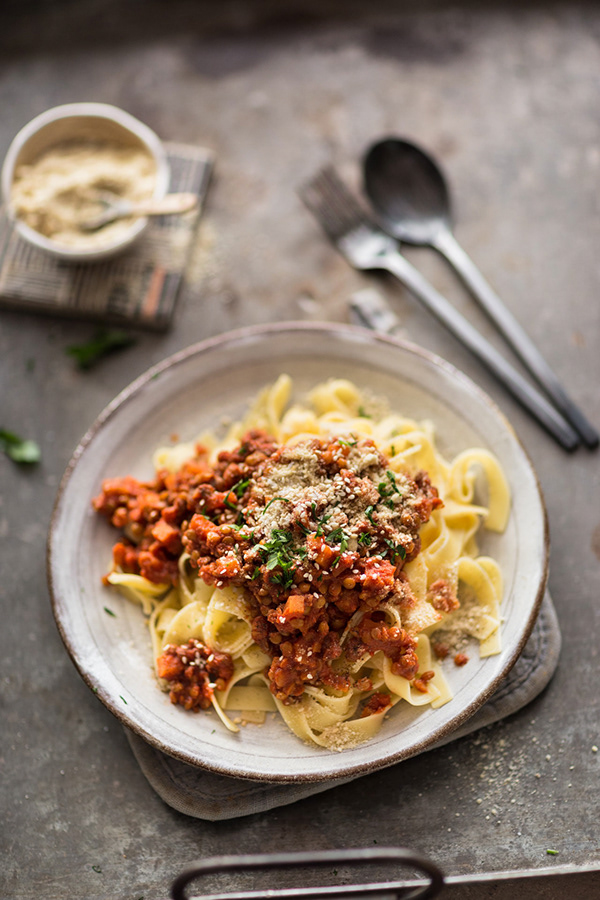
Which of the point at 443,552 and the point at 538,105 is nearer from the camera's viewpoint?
the point at 443,552

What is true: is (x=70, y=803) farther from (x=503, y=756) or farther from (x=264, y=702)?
(x=503, y=756)

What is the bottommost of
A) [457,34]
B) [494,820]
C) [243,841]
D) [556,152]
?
[243,841]

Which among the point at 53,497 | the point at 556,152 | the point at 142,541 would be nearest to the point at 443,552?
the point at 142,541

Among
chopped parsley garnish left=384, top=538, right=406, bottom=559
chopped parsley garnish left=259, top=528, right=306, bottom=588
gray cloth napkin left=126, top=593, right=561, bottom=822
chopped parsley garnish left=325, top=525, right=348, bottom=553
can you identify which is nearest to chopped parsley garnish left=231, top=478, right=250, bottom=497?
chopped parsley garnish left=259, top=528, right=306, bottom=588

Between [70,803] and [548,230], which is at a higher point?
[548,230]

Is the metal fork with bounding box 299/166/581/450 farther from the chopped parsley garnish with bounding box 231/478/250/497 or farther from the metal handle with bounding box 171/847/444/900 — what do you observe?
the metal handle with bounding box 171/847/444/900

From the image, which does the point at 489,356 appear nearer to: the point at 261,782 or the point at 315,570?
the point at 315,570

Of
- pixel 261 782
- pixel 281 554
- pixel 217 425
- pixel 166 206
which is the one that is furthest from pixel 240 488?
pixel 166 206
